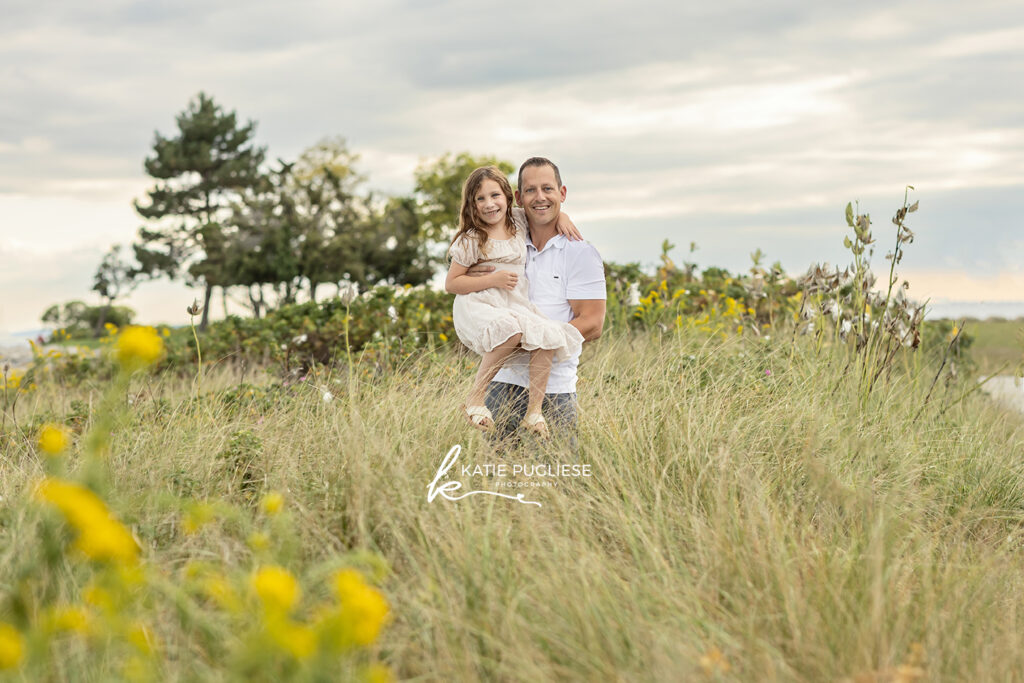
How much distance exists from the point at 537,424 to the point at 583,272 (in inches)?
29.9

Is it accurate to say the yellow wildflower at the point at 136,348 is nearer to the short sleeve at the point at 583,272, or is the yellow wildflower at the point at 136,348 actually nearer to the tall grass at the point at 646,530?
the tall grass at the point at 646,530

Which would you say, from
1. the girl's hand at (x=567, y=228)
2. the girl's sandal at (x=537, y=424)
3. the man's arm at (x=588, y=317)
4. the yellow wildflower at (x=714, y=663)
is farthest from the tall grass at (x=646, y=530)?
the girl's hand at (x=567, y=228)

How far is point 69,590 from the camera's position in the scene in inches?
105

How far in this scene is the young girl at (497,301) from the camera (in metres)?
3.77

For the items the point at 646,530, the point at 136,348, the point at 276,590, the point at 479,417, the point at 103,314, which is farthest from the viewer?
the point at 103,314

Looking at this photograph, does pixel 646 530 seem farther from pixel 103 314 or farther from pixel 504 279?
pixel 103 314

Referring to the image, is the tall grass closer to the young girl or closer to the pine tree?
the young girl

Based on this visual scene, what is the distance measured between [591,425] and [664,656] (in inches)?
79.4

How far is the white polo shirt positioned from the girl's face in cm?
26

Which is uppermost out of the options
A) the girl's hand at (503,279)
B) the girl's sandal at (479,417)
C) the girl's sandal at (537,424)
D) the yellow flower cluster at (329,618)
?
the girl's hand at (503,279)

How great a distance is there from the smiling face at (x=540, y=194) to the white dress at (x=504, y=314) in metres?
0.14

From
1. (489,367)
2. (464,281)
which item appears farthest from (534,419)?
(464,281)

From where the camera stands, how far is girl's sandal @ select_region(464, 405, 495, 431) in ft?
12.1

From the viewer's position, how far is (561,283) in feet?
13.2
